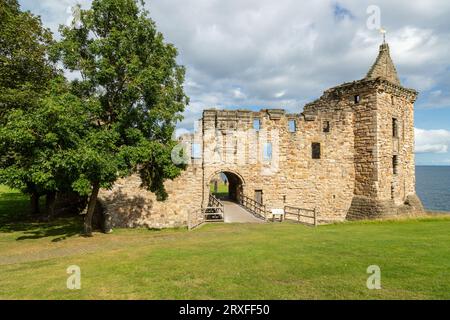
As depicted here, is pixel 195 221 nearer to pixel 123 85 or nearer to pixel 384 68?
pixel 123 85

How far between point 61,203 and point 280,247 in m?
19.8

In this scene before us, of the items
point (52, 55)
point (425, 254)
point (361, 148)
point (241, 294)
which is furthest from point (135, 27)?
point (361, 148)

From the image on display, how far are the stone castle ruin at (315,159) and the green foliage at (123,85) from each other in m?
6.81

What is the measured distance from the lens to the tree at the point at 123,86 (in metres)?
14.2

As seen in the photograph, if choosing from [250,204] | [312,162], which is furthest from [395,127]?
[250,204]

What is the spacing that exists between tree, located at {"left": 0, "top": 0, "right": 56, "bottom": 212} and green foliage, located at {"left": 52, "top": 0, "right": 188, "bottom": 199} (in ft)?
11.7

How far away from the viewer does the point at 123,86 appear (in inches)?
608

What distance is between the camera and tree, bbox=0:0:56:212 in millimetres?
16312

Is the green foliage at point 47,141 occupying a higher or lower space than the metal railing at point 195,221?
higher

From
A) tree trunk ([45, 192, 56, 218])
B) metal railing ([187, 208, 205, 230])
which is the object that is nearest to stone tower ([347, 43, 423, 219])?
metal railing ([187, 208, 205, 230])

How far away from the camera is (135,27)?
49.4 feet

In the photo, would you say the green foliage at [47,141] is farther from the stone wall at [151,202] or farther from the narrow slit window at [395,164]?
the narrow slit window at [395,164]

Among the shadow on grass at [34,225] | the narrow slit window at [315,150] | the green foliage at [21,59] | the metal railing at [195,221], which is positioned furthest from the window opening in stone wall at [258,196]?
the green foliage at [21,59]

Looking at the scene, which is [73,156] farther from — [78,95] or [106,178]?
[78,95]
